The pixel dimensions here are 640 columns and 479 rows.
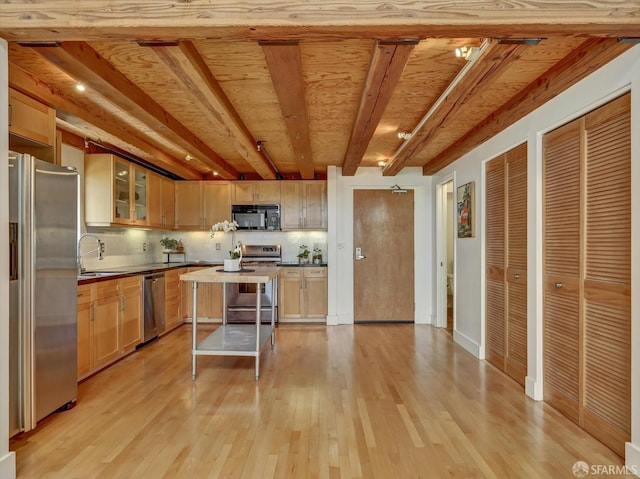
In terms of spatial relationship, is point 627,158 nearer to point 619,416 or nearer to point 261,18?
point 619,416

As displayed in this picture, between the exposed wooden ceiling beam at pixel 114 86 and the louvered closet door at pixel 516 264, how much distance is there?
283 centimetres

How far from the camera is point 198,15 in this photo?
1595 millimetres

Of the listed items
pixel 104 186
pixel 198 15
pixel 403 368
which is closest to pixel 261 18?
pixel 198 15

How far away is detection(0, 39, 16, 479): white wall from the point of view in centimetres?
179

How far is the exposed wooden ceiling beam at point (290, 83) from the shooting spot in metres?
1.95

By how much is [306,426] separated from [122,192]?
11.0ft

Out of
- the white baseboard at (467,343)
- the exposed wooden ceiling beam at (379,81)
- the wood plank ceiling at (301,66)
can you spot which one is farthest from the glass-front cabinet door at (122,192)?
the white baseboard at (467,343)

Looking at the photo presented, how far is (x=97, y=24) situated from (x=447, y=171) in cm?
393

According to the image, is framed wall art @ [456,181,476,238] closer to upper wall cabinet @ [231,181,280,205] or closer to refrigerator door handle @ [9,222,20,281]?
upper wall cabinet @ [231,181,280,205]

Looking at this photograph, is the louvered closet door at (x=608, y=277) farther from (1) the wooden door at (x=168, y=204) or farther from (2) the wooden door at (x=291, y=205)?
(1) the wooden door at (x=168, y=204)

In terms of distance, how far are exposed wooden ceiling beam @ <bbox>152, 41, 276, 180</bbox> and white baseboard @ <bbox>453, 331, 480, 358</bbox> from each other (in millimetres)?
2947

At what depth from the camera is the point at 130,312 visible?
3760mm
